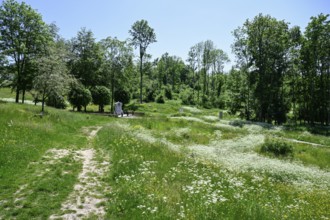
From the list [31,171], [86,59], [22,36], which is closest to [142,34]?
[86,59]

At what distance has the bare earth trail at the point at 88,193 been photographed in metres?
7.52

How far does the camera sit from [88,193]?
8.95 meters

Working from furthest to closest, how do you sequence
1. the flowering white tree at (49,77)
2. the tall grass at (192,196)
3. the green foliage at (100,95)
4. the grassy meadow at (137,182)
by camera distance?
the green foliage at (100,95), the flowering white tree at (49,77), the grassy meadow at (137,182), the tall grass at (192,196)

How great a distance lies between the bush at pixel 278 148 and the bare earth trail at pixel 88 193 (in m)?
13.5

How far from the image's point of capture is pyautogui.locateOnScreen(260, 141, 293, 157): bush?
1985 centimetres

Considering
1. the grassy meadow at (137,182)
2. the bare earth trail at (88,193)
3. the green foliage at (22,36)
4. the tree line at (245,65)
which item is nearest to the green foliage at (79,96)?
the tree line at (245,65)

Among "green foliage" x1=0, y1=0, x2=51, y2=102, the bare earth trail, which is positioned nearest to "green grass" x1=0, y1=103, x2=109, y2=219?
the bare earth trail

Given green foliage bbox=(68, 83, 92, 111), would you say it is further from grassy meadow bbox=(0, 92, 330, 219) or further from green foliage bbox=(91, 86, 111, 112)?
grassy meadow bbox=(0, 92, 330, 219)

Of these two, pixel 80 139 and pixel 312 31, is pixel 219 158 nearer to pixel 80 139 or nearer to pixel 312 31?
pixel 80 139

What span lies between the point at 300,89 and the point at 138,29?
4116cm

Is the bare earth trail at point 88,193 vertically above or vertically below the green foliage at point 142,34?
below

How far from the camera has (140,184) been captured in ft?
30.0

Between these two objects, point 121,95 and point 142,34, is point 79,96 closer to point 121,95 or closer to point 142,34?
point 121,95

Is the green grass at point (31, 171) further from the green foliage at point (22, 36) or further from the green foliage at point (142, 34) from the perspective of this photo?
the green foliage at point (142, 34)
